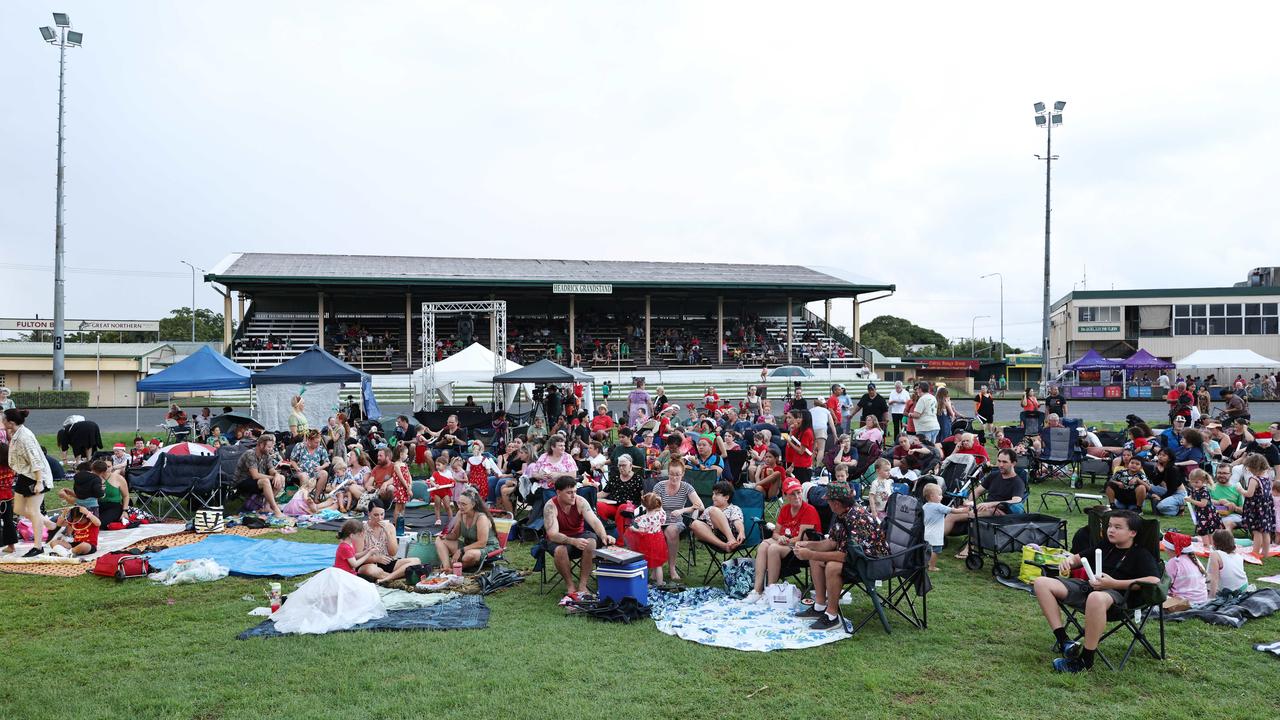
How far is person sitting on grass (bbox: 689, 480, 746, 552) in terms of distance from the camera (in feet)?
23.6

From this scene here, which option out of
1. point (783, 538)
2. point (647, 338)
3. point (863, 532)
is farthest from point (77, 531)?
point (647, 338)

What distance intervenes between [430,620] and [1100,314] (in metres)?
51.0

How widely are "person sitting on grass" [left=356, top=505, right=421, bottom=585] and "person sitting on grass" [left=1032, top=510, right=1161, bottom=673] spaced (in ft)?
16.6

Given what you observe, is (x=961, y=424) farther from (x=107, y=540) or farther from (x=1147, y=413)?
(x=1147, y=413)

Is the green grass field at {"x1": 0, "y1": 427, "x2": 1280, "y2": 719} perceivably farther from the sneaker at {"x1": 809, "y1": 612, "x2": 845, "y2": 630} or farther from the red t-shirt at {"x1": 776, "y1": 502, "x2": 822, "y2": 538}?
the red t-shirt at {"x1": 776, "y1": 502, "x2": 822, "y2": 538}

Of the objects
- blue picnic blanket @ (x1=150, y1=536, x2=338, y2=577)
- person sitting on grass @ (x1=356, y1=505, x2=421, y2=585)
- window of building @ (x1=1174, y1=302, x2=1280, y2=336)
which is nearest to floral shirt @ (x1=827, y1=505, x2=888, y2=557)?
person sitting on grass @ (x1=356, y1=505, x2=421, y2=585)

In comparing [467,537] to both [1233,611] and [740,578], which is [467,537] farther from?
[1233,611]

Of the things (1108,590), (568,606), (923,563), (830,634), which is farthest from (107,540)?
(1108,590)

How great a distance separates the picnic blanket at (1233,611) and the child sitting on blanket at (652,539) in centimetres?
381

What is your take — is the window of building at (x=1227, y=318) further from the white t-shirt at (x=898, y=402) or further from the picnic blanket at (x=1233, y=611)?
the picnic blanket at (x=1233, y=611)

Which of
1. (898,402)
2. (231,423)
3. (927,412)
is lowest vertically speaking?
(231,423)

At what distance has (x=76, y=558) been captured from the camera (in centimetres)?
798

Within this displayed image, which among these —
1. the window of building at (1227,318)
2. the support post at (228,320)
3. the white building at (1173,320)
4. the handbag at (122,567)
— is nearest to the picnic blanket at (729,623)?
the handbag at (122,567)

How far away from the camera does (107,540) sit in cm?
890
